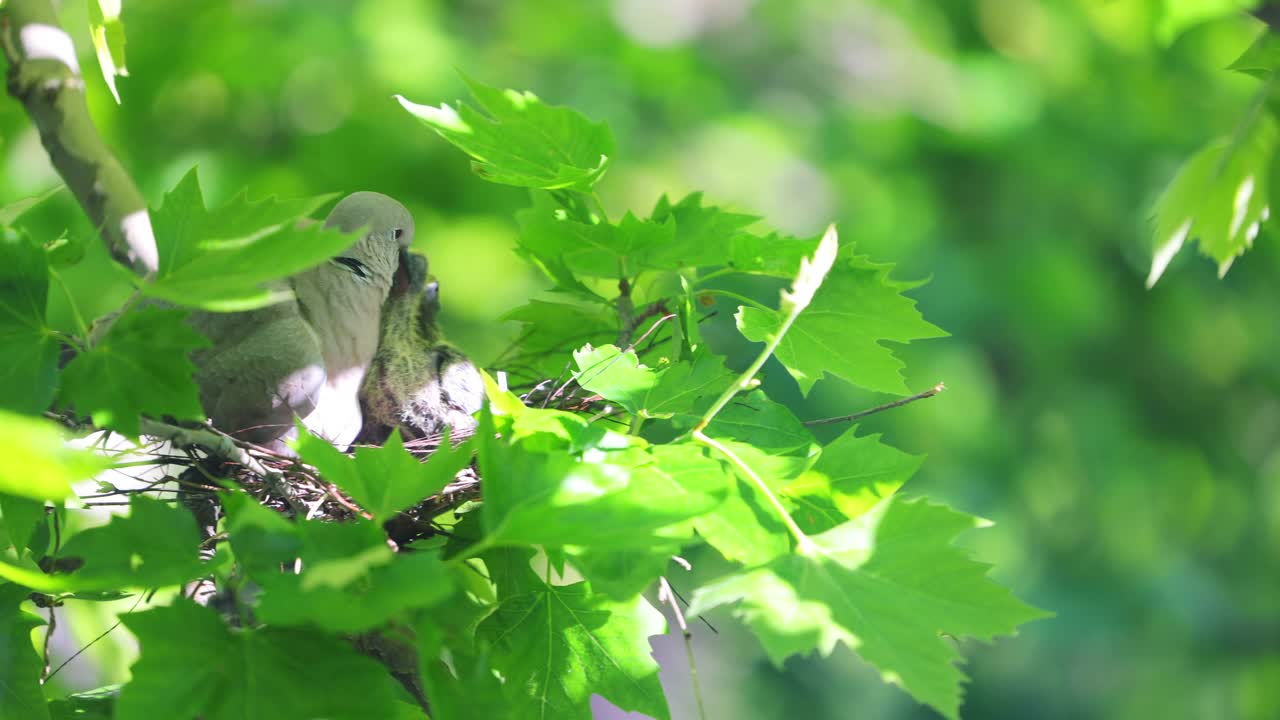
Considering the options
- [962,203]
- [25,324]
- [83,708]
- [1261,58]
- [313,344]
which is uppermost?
[1261,58]

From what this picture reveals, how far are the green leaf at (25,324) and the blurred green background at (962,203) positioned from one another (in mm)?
1789

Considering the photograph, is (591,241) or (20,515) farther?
(591,241)

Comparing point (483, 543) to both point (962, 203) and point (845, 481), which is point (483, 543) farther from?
point (962, 203)

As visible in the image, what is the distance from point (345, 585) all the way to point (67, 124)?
0.30m

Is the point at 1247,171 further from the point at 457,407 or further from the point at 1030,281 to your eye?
the point at 1030,281

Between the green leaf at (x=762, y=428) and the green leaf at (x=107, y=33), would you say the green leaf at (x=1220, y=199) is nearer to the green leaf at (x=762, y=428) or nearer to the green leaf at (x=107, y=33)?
the green leaf at (x=762, y=428)

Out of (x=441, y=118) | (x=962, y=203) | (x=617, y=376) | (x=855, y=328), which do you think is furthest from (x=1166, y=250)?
(x=962, y=203)

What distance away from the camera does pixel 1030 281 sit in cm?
300

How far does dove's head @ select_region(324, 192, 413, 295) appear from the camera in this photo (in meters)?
0.66

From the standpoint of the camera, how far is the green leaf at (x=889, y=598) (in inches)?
14.4

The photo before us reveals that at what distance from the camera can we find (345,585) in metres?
0.35

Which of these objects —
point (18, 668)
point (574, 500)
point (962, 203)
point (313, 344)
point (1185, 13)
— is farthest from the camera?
point (962, 203)

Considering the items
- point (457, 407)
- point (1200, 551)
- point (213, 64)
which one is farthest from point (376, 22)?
point (1200, 551)

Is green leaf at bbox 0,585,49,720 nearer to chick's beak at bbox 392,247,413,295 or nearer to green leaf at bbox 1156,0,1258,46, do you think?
chick's beak at bbox 392,247,413,295
